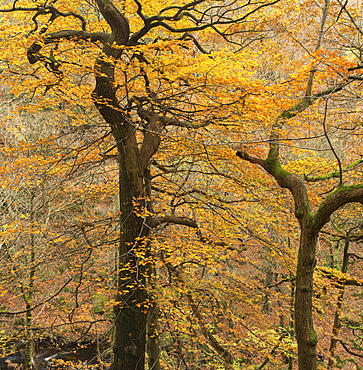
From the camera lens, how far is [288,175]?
4.66 meters

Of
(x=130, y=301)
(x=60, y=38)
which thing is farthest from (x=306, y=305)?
(x=60, y=38)

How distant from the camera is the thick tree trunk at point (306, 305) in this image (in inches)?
150

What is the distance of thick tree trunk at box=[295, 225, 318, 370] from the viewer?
12.5 ft

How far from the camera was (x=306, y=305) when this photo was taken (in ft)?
12.8

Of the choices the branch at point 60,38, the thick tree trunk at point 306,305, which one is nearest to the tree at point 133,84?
the branch at point 60,38

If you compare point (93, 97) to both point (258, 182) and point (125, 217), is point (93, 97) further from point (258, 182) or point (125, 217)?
point (258, 182)

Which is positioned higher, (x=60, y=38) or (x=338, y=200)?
(x=60, y=38)

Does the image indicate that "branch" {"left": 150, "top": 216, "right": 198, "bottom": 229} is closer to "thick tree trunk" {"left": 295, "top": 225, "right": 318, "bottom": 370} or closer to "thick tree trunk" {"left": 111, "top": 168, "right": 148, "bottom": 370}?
"thick tree trunk" {"left": 111, "top": 168, "right": 148, "bottom": 370}

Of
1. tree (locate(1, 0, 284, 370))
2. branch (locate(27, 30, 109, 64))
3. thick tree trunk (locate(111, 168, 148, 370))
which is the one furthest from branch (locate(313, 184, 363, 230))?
branch (locate(27, 30, 109, 64))

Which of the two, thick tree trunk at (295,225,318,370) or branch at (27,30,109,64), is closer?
thick tree trunk at (295,225,318,370)

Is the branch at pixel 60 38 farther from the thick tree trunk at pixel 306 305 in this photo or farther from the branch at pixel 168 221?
the thick tree trunk at pixel 306 305

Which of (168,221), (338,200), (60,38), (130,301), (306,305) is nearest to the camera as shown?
(338,200)

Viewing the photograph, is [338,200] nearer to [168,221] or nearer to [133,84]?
[168,221]

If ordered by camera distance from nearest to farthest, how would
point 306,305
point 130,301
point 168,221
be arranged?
point 306,305, point 130,301, point 168,221
